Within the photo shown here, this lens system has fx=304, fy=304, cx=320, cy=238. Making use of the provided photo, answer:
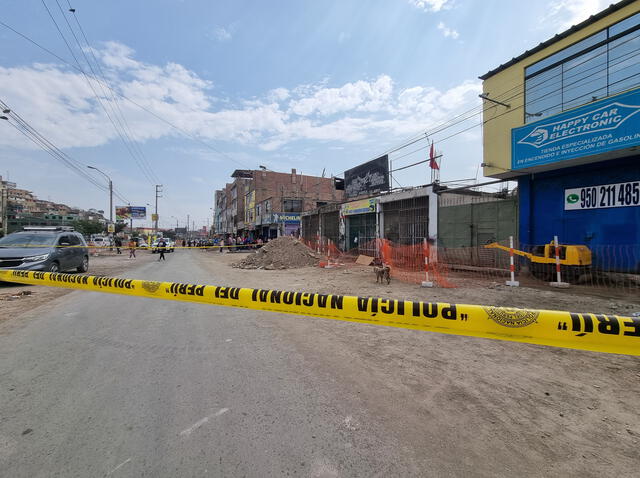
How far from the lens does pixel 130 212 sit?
7144cm

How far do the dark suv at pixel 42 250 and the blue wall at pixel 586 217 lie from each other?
18081 mm

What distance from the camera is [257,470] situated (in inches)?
80.4

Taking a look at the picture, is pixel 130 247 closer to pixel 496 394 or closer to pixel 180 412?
pixel 180 412

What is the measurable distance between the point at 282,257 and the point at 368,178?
9.22 meters

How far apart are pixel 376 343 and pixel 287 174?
48.5m

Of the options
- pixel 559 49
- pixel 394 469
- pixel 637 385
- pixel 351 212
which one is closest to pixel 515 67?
pixel 559 49

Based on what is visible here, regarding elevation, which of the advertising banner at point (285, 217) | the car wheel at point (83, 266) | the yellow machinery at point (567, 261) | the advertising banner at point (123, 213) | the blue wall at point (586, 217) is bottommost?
the car wheel at point (83, 266)

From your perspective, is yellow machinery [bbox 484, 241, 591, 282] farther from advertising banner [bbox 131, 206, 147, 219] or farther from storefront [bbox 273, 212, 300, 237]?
advertising banner [bbox 131, 206, 147, 219]

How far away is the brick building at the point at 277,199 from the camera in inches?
1636

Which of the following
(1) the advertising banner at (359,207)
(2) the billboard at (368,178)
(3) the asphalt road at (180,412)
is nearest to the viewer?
(3) the asphalt road at (180,412)

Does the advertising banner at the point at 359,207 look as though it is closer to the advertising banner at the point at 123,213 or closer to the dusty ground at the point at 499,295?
the dusty ground at the point at 499,295

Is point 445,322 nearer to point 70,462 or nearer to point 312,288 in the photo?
point 70,462

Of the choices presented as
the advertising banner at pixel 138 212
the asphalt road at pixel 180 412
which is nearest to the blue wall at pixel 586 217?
the asphalt road at pixel 180 412

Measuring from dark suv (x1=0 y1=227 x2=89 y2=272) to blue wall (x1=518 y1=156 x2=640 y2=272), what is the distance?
18081mm
